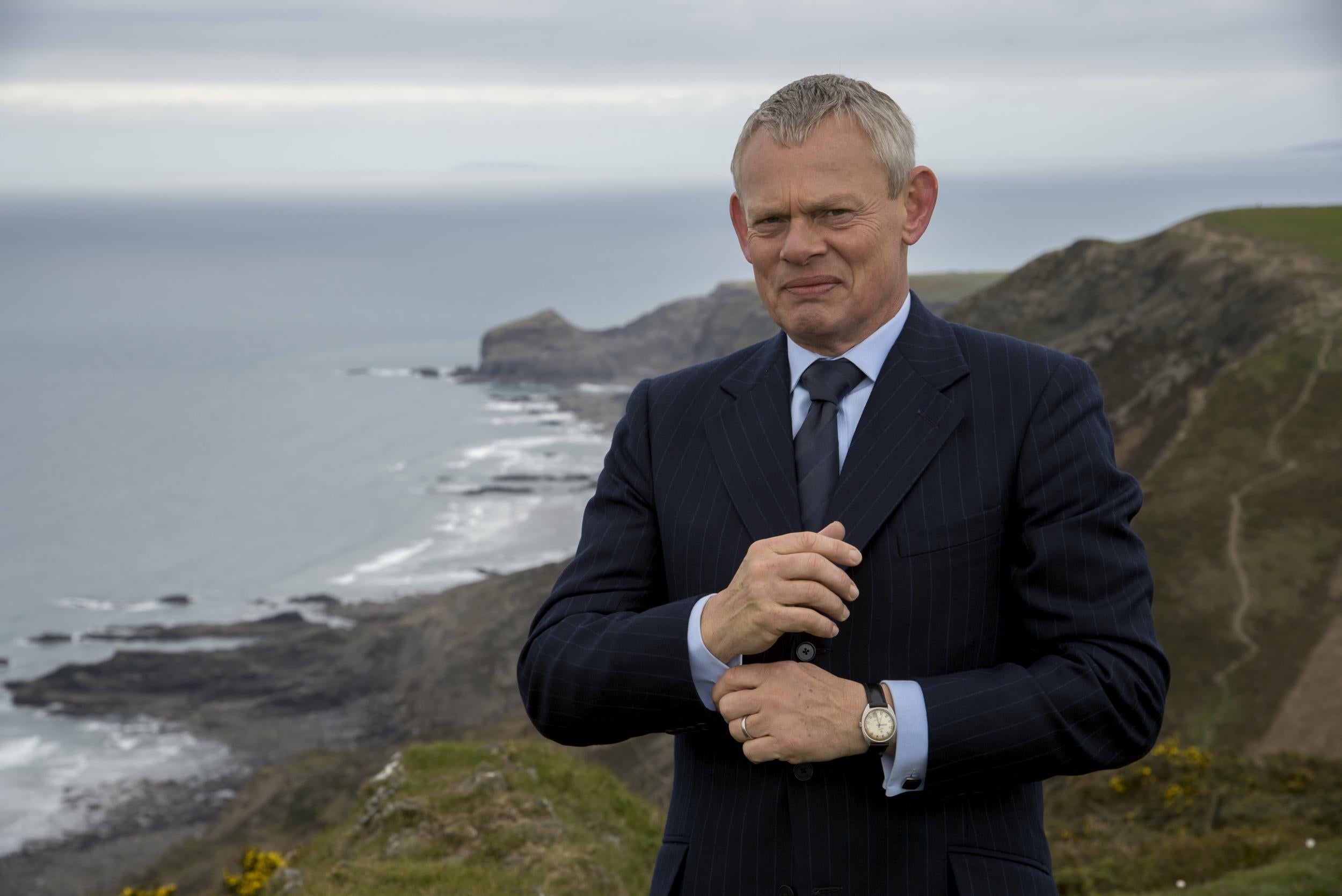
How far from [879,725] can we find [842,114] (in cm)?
165

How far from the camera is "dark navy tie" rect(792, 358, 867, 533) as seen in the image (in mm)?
3240

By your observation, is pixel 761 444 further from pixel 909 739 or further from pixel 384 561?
pixel 384 561

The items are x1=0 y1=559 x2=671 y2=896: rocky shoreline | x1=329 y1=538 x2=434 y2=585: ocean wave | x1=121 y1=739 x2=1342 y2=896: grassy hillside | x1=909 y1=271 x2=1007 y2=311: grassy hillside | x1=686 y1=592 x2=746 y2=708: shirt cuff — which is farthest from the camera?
x1=909 y1=271 x2=1007 y2=311: grassy hillside

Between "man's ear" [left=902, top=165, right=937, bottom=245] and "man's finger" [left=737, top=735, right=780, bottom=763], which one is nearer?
"man's finger" [left=737, top=735, right=780, bottom=763]

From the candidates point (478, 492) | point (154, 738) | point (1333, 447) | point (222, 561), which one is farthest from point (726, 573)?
point (478, 492)

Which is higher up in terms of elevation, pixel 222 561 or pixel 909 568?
pixel 909 568

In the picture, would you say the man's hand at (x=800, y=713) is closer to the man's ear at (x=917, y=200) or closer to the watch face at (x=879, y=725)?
the watch face at (x=879, y=725)

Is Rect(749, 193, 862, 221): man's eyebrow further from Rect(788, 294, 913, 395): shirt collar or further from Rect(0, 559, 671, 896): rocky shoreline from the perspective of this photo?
Rect(0, 559, 671, 896): rocky shoreline

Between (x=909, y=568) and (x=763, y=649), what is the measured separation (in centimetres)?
46

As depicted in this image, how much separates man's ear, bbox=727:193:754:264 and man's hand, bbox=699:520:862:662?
922mm

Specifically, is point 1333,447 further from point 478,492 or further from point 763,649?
point 478,492

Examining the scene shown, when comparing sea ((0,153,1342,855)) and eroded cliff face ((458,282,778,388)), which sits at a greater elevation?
eroded cliff face ((458,282,778,388))

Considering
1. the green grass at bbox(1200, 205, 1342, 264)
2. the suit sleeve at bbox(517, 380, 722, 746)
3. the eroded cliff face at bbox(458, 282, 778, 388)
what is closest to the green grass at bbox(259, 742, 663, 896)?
the suit sleeve at bbox(517, 380, 722, 746)

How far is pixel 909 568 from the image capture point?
3047 mm
